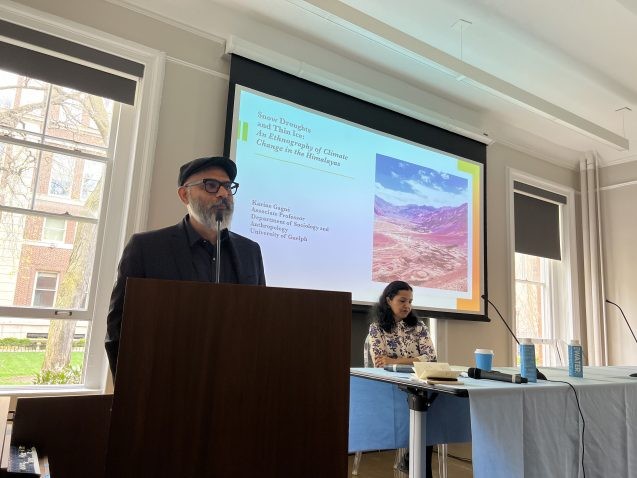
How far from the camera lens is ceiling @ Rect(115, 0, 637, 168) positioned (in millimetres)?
2963

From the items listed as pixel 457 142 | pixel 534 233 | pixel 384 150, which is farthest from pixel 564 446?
pixel 534 233

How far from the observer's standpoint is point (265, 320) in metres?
0.81

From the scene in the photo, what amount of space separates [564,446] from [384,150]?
242cm

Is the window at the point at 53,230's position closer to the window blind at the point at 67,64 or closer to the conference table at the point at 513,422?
the window blind at the point at 67,64

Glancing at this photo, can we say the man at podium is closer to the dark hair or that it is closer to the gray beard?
the gray beard

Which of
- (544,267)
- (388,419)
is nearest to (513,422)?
(388,419)

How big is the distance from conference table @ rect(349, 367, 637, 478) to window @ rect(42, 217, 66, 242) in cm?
178

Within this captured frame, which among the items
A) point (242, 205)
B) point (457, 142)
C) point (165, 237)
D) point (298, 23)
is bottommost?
point (165, 237)

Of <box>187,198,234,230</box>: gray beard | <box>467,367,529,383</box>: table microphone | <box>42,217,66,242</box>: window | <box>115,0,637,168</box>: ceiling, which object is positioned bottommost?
<box>467,367,529,383</box>: table microphone

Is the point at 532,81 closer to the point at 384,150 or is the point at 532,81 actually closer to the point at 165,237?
the point at 384,150

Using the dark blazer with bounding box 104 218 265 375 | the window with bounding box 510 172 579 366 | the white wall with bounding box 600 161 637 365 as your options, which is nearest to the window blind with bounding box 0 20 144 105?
the dark blazer with bounding box 104 218 265 375

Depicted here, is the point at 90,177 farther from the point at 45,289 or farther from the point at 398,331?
the point at 398,331

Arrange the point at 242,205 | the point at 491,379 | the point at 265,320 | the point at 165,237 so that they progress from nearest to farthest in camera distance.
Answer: the point at 265,320 → the point at 165,237 → the point at 491,379 → the point at 242,205

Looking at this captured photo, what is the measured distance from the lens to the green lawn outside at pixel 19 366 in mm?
2420
